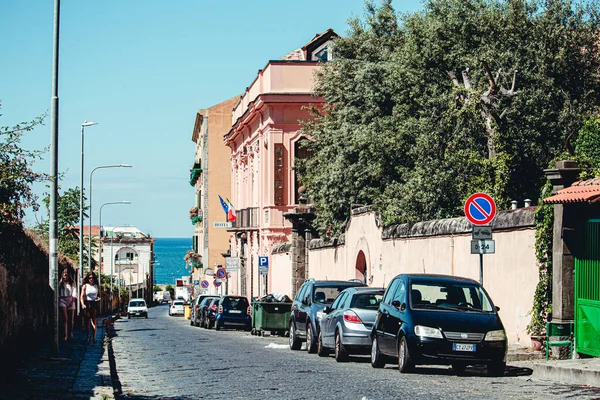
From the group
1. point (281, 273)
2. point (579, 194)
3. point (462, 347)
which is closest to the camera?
point (462, 347)

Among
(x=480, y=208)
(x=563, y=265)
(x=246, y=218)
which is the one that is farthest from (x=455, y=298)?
(x=246, y=218)

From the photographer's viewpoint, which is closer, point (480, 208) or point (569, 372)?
point (569, 372)

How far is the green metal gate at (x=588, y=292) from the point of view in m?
16.5

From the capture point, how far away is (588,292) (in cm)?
1695

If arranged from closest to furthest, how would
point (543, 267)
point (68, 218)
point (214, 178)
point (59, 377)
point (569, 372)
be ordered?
point (569, 372), point (59, 377), point (543, 267), point (68, 218), point (214, 178)

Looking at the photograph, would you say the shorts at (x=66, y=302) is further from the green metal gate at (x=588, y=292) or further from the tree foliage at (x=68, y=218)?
the tree foliage at (x=68, y=218)

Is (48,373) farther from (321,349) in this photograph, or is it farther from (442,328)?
(321,349)

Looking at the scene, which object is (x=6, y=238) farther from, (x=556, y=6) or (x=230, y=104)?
(x=230, y=104)

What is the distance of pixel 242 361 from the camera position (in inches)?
778

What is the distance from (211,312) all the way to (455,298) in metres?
29.8

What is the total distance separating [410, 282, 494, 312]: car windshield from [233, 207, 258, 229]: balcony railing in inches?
1444

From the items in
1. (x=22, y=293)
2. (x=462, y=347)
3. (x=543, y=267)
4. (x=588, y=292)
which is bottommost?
(x=462, y=347)

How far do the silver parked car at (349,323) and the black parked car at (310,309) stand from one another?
49.9 inches

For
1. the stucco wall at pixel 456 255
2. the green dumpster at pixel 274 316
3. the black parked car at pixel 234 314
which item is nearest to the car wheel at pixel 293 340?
the stucco wall at pixel 456 255
